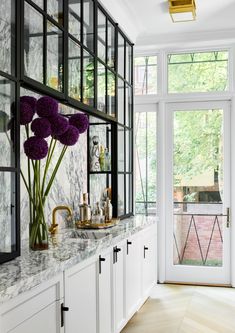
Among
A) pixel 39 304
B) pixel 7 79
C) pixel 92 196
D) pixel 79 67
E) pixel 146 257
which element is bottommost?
pixel 146 257

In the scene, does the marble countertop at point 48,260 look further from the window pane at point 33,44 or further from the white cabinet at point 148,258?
the window pane at point 33,44

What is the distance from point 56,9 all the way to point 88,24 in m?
0.61

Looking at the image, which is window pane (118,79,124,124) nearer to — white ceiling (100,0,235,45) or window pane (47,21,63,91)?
white ceiling (100,0,235,45)

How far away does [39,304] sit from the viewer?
1964 millimetres

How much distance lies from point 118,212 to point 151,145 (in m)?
1.31

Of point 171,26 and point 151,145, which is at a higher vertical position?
point 171,26

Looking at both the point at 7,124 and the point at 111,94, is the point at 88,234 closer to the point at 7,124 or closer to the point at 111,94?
the point at 111,94

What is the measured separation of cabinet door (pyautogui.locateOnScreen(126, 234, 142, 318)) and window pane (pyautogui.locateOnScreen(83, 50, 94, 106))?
1.18m

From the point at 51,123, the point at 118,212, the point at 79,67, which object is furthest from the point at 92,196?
the point at 51,123

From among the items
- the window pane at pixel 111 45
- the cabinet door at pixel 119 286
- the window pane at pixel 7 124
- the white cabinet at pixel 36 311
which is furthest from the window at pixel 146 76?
the white cabinet at pixel 36 311

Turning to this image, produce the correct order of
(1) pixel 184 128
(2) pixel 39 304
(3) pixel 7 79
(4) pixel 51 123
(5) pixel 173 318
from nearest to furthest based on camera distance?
(2) pixel 39 304 < (3) pixel 7 79 < (4) pixel 51 123 < (5) pixel 173 318 < (1) pixel 184 128

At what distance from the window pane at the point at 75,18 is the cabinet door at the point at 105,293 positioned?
153 cm

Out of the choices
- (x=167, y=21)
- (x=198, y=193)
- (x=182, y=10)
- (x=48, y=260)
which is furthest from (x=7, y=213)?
(x=198, y=193)

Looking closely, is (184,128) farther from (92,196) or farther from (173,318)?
(173,318)
